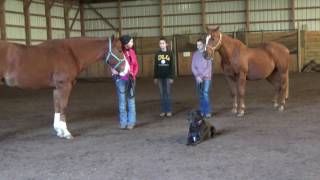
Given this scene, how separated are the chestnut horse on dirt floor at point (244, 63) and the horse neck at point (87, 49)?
285cm

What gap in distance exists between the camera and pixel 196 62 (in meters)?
11.6

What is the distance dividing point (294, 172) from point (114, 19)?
32.8m

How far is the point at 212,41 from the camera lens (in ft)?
37.2

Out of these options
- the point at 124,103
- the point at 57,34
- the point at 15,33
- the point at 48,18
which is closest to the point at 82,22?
the point at 57,34

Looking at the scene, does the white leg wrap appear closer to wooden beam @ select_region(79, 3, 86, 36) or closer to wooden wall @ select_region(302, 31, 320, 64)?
wooden wall @ select_region(302, 31, 320, 64)

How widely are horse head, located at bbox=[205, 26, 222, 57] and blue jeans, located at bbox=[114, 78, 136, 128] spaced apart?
208cm

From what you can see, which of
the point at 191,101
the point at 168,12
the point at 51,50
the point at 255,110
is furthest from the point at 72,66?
the point at 168,12

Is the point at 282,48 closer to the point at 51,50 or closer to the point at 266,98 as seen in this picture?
the point at 266,98

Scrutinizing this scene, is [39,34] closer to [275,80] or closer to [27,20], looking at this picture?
[27,20]

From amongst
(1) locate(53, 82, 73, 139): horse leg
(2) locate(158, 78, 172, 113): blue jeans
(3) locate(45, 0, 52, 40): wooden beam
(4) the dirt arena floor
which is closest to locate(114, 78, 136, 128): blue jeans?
(4) the dirt arena floor

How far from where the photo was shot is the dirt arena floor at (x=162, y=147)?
21.7 feet

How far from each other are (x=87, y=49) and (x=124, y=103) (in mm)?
1578

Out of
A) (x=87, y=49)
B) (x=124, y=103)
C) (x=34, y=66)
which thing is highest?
(x=87, y=49)

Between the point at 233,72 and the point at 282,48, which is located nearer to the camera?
the point at 233,72
